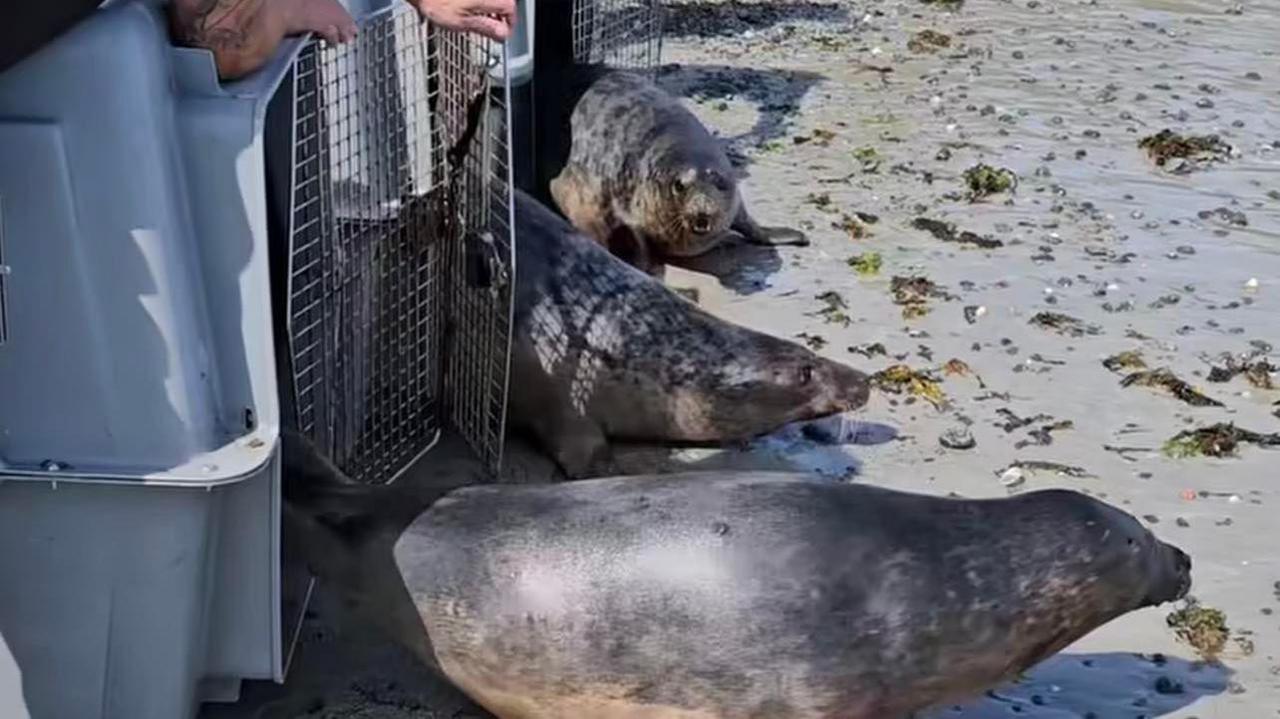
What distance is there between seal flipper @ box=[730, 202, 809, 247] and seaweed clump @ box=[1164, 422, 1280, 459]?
6.50ft

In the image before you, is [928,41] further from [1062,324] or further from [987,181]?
[1062,324]

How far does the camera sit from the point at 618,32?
776 cm

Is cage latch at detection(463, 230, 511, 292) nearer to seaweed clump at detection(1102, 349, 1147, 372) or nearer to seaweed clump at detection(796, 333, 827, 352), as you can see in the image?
seaweed clump at detection(796, 333, 827, 352)

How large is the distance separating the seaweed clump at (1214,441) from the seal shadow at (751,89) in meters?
3.32

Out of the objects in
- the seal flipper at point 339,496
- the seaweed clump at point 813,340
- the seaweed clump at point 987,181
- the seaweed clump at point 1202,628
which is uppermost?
the seal flipper at point 339,496

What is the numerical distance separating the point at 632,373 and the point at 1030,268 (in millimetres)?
2090

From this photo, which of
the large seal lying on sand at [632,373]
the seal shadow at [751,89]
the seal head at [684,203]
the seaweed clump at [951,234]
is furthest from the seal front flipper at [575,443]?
the seal shadow at [751,89]

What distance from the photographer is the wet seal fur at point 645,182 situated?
6707 millimetres

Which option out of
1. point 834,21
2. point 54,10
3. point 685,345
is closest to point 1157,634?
point 685,345

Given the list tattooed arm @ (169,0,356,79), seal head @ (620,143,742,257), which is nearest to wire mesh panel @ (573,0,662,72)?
seal head @ (620,143,742,257)

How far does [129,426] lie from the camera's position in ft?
10.5

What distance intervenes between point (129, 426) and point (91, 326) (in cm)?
18

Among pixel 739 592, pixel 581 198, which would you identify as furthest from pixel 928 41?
pixel 739 592

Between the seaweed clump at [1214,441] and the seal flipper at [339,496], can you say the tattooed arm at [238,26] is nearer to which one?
the seal flipper at [339,496]
